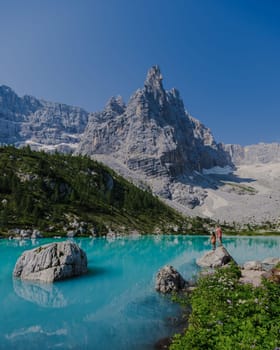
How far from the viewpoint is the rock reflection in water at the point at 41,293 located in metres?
22.0

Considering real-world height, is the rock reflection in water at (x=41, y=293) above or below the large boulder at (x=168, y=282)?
below

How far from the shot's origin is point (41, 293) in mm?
24750

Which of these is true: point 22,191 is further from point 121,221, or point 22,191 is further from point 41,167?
point 121,221

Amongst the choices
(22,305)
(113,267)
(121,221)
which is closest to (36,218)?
(121,221)

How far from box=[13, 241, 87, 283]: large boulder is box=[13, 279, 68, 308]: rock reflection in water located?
1361 millimetres

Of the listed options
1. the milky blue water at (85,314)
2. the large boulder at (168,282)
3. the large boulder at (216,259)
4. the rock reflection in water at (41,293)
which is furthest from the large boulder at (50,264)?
the large boulder at (216,259)

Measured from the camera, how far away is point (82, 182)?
158375 mm

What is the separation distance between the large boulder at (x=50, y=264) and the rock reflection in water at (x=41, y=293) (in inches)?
53.6

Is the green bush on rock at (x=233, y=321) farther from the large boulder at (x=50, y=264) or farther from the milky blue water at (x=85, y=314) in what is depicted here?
the large boulder at (x=50, y=264)

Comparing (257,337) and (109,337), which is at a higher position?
(257,337)

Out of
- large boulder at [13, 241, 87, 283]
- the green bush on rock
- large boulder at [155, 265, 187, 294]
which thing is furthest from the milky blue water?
the green bush on rock

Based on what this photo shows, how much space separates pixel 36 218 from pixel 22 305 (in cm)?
9111

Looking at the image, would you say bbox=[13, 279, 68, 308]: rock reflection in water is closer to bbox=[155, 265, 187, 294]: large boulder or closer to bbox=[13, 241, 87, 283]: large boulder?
bbox=[13, 241, 87, 283]: large boulder

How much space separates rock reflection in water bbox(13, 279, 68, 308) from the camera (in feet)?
72.3
